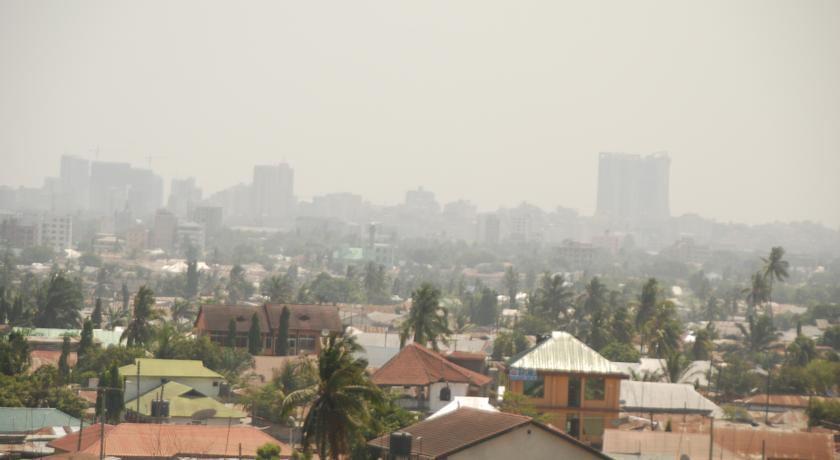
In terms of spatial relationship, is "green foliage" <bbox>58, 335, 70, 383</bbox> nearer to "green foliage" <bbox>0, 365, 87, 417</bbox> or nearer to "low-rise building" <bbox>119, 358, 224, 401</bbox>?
"low-rise building" <bbox>119, 358, 224, 401</bbox>

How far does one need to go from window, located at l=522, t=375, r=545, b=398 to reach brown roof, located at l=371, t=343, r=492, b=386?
269cm

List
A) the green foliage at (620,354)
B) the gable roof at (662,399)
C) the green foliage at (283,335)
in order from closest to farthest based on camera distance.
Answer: the gable roof at (662,399) < the green foliage at (283,335) < the green foliage at (620,354)

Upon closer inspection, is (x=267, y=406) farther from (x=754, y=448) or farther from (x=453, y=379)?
(x=754, y=448)

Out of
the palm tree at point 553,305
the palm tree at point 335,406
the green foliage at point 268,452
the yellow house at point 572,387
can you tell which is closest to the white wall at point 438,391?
the yellow house at point 572,387

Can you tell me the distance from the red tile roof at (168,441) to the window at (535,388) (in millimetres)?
12509

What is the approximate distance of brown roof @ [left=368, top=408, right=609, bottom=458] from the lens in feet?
111

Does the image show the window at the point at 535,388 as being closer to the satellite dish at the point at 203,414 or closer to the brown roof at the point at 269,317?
the satellite dish at the point at 203,414

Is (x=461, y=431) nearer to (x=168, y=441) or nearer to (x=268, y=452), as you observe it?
(x=268, y=452)

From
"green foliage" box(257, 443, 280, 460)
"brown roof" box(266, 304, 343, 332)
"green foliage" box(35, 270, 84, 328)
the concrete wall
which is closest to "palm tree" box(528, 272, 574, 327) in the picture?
"brown roof" box(266, 304, 343, 332)

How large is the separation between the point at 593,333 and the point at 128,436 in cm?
5316

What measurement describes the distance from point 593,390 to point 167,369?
17.2m

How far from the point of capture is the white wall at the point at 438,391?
55.5 metres

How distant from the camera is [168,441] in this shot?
4312 cm

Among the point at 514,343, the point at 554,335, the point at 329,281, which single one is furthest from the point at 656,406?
the point at 329,281
